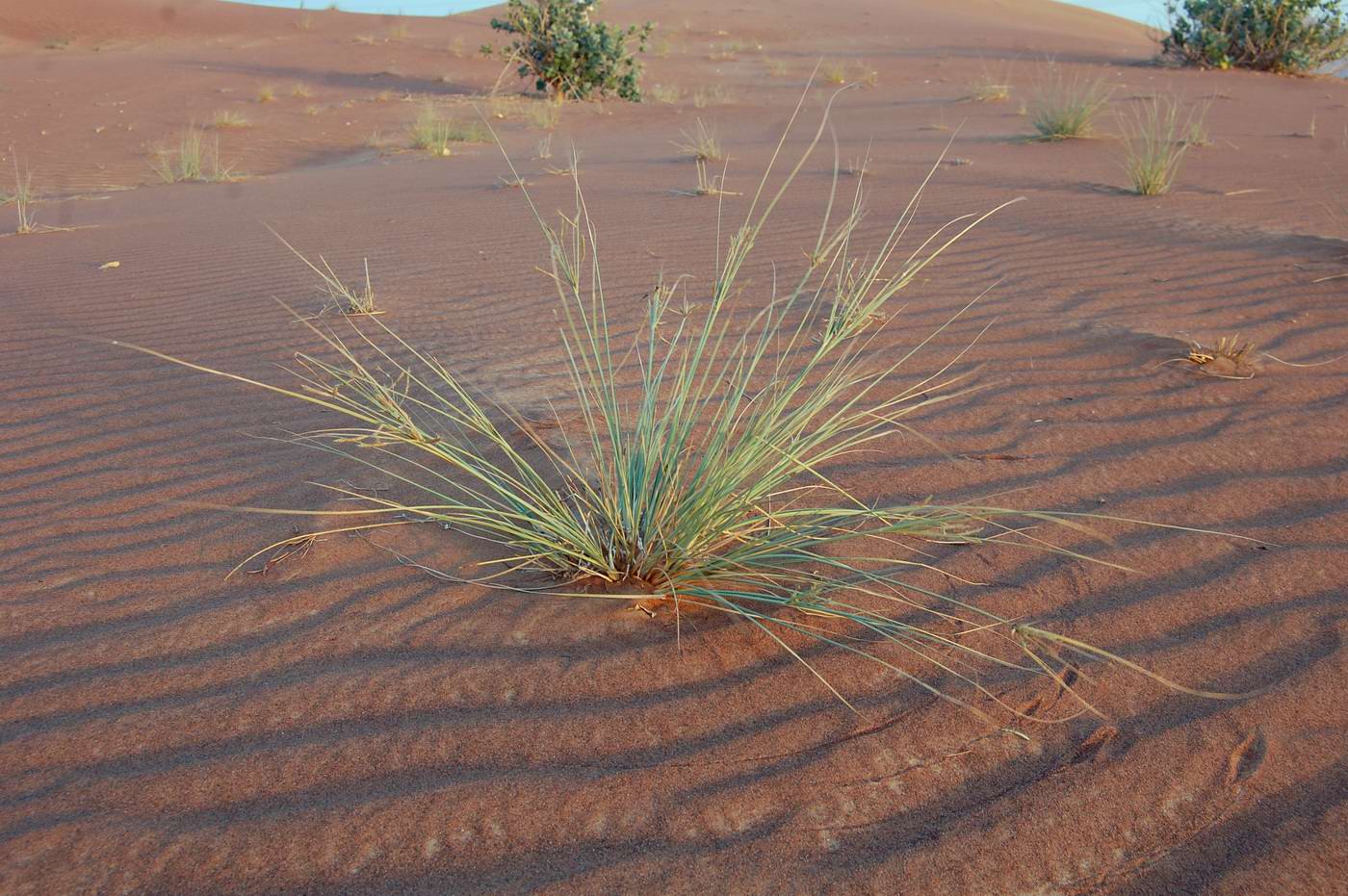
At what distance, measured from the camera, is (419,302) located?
5.11 m

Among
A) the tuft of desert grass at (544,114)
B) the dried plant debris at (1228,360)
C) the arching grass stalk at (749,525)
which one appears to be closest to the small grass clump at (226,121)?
the tuft of desert grass at (544,114)

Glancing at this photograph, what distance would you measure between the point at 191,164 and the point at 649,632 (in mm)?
10203

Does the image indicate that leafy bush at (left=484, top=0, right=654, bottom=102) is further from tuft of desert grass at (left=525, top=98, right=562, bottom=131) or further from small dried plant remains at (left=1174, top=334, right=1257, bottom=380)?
small dried plant remains at (left=1174, top=334, right=1257, bottom=380)

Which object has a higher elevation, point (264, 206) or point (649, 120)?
point (649, 120)

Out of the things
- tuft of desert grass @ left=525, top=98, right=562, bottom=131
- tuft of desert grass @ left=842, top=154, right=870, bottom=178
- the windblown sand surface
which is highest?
tuft of desert grass @ left=525, top=98, right=562, bottom=131

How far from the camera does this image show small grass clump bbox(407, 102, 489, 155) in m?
11.4

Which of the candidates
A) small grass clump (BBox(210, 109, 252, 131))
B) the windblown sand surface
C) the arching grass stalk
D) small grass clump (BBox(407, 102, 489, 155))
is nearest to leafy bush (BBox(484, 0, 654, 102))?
small grass clump (BBox(407, 102, 489, 155))

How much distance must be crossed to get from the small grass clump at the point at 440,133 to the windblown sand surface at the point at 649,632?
5.23 m

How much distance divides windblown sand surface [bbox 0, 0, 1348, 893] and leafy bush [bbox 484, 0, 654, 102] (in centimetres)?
1003

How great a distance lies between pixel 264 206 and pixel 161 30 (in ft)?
72.0

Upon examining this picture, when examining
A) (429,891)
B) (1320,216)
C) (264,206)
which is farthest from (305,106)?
(429,891)

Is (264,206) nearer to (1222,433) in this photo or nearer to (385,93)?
(1222,433)

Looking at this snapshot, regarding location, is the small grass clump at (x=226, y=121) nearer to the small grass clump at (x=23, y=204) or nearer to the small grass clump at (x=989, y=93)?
the small grass clump at (x=23, y=204)

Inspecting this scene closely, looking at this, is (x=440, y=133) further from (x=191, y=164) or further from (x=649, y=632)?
(x=649, y=632)
